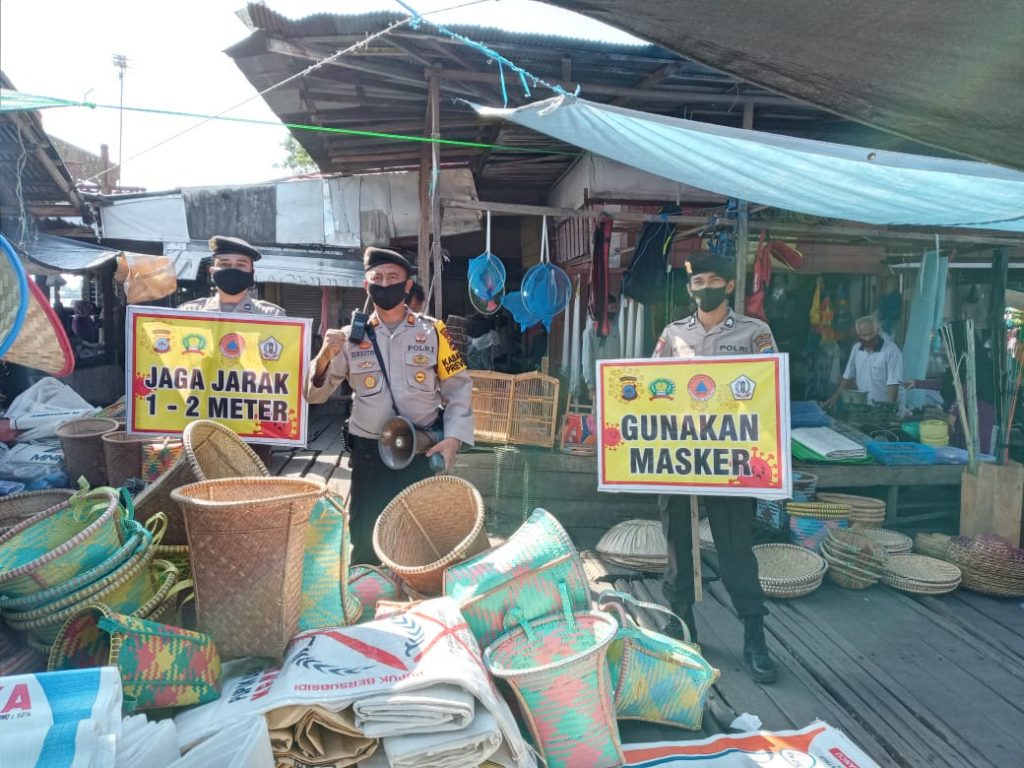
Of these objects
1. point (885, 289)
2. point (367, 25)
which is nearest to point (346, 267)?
point (367, 25)

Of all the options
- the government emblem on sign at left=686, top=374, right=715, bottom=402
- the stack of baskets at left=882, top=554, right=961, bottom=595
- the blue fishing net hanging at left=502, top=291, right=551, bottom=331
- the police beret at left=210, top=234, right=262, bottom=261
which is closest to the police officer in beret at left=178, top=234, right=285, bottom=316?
the police beret at left=210, top=234, right=262, bottom=261

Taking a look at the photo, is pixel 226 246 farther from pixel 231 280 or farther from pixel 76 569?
pixel 76 569

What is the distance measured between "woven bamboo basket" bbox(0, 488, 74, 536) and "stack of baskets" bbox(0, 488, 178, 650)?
12.3 inches

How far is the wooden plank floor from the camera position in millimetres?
2846

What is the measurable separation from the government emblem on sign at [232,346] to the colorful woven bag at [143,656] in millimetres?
1629

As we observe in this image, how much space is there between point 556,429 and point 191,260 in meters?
6.24

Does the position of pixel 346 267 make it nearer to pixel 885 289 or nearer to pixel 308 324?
pixel 308 324

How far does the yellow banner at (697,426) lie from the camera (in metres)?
3.29

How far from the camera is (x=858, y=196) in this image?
3990 mm

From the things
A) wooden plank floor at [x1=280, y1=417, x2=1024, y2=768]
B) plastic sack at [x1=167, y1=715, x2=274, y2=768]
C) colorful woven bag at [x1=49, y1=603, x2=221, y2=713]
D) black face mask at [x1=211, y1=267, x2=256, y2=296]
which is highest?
black face mask at [x1=211, y1=267, x2=256, y2=296]

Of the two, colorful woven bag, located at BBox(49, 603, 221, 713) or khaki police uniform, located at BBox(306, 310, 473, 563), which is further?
khaki police uniform, located at BBox(306, 310, 473, 563)

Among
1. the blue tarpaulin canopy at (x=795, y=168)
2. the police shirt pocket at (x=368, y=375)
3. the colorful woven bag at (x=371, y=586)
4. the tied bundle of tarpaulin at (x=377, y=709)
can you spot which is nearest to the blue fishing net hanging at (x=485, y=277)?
the blue tarpaulin canopy at (x=795, y=168)

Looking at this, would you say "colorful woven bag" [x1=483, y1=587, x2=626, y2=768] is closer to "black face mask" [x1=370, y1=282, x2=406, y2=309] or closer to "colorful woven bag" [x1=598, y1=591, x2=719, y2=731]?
"colorful woven bag" [x1=598, y1=591, x2=719, y2=731]

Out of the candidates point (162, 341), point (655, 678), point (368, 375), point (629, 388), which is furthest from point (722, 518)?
point (162, 341)
